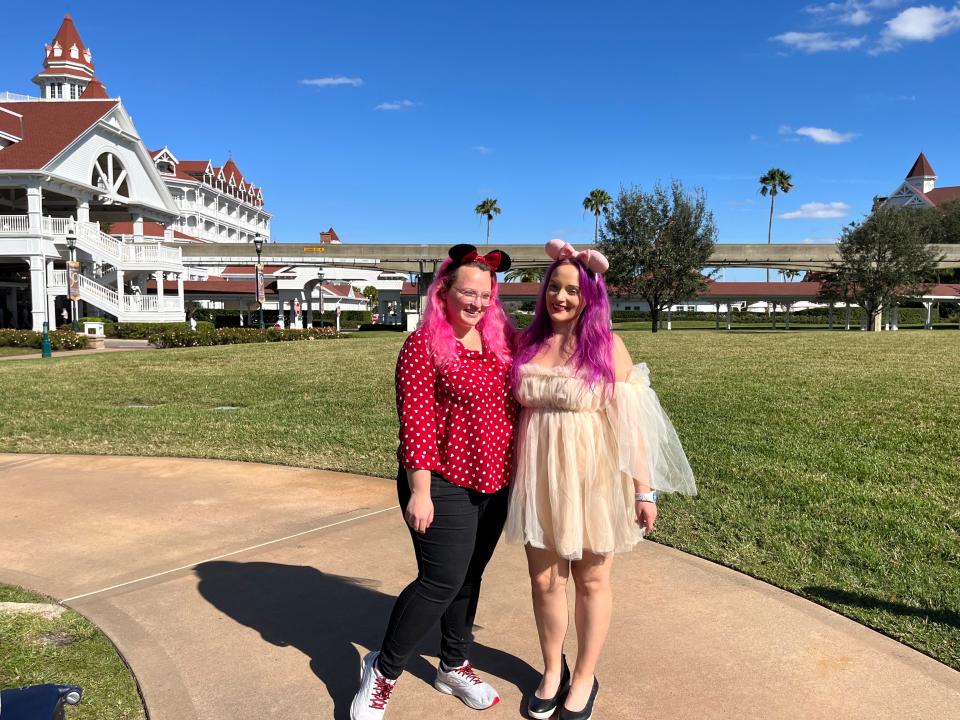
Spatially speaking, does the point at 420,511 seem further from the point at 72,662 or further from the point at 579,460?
the point at 72,662

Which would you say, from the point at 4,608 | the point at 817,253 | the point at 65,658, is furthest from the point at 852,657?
the point at 817,253

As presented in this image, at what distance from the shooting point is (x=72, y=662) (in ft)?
9.86

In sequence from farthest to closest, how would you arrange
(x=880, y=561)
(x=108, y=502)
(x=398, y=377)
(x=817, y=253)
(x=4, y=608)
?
(x=817, y=253) < (x=108, y=502) < (x=880, y=561) < (x=4, y=608) < (x=398, y=377)

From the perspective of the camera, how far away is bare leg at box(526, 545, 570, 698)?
2729 millimetres

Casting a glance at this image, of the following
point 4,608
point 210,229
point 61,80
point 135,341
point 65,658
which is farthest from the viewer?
point 210,229

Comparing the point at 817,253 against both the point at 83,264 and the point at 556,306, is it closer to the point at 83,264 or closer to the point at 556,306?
the point at 83,264

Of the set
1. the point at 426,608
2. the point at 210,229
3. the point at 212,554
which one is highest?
the point at 210,229

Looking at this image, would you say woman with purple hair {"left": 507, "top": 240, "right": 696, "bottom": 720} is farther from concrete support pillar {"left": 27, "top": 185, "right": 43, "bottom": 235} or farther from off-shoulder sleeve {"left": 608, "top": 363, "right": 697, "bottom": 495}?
concrete support pillar {"left": 27, "top": 185, "right": 43, "bottom": 235}

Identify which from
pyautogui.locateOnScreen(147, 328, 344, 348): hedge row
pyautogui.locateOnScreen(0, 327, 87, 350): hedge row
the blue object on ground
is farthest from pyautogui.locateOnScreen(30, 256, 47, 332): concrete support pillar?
the blue object on ground

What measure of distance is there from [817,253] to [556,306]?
44.2m

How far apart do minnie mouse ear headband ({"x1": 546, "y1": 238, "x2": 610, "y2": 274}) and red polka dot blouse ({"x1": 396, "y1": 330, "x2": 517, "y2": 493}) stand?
0.47 metres

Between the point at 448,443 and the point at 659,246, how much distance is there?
33.5 meters

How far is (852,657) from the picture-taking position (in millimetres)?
3107

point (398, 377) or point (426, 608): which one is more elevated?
point (398, 377)
